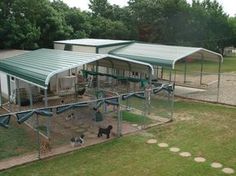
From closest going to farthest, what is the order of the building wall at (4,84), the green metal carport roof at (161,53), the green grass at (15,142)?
the green grass at (15,142), the building wall at (4,84), the green metal carport roof at (161,53)

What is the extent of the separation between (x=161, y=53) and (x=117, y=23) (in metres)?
20.5

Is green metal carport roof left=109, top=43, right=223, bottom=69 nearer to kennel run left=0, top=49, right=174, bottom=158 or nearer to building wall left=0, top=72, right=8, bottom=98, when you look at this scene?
kennel run left=0, top=49, right=174, bottom=158

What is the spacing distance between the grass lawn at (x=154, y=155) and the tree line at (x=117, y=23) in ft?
61.4

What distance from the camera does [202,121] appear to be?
15.3 meters

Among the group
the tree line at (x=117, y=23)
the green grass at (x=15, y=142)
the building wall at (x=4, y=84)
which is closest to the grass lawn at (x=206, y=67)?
the tree line at (x=117, y=23)

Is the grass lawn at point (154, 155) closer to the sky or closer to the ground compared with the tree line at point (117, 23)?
closer to the ground

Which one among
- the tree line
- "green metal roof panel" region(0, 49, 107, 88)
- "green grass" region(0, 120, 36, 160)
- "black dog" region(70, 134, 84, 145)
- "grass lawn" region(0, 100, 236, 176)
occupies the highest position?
the tree line

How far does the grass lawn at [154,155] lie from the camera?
10.0 meters

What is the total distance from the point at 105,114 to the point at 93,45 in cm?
797

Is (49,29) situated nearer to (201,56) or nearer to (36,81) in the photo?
(201,56)

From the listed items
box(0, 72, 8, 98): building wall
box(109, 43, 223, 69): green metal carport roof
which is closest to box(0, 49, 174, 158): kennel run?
box(0, 72, 8, 98): building wall

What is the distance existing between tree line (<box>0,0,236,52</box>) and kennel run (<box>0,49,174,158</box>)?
26.3ft

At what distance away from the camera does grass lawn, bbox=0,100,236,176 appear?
10.0 meters

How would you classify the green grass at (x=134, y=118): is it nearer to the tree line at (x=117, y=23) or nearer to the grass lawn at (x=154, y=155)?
the grass lawn at (x=154, y=155)
